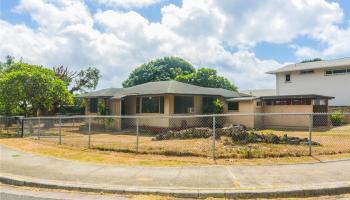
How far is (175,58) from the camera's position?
59.7m

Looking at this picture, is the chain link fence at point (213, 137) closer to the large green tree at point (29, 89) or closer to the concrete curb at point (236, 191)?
the large green tree at point (29, 89)

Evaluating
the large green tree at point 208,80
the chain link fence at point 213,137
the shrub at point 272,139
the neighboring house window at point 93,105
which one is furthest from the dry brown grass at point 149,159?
the large green tree at point 208,80

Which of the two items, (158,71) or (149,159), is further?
(158,71)

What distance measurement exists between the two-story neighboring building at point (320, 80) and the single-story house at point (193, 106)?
17.4 ft

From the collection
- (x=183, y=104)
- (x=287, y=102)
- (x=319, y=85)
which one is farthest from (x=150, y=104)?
(x=319, y=85)

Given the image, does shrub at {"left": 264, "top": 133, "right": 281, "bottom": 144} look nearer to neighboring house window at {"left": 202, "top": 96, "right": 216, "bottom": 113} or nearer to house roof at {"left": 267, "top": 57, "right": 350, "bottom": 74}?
neighboring house window at {"left": 202, "top": 96, "right": 216, "bottom": 113}

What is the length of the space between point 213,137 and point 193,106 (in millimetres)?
14846

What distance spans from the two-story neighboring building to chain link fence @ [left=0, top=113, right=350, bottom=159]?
510 centimetres

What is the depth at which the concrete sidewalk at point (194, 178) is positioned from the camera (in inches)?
265

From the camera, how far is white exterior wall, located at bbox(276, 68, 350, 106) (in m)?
29.4

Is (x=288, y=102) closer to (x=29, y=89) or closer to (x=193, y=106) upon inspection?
(x=193, y=106)

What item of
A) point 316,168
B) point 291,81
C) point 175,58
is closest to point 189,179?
point 316,168

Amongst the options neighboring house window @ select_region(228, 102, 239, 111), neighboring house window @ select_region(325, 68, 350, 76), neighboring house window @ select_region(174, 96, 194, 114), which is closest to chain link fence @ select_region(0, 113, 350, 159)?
neighboring house window @ select_region(174, 96, 194, 114)

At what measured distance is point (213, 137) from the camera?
34.1 ft
